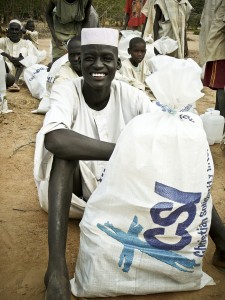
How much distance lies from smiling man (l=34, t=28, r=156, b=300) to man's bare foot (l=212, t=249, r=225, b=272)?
68cm

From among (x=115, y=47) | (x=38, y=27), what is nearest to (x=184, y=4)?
(x=115, y=47)

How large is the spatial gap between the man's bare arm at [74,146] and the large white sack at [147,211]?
0.14 metres

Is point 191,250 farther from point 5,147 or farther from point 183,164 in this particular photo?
point 5,147

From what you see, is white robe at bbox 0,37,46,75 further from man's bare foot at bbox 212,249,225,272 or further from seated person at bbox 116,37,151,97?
man's bare foot at bbox 212,249,225,272

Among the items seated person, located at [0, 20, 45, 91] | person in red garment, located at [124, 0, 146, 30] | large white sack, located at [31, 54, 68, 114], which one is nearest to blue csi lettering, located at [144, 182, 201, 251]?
large white sack, located at [31, 54, 68, 114]

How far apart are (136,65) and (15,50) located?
96.5 inches

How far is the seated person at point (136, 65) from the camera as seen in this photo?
4.73 meters

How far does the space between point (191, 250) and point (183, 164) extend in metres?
0.36

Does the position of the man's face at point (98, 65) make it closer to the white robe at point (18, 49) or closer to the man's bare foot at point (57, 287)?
the man's bare foot at point (57, 287)

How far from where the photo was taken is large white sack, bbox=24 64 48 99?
533 centimetres

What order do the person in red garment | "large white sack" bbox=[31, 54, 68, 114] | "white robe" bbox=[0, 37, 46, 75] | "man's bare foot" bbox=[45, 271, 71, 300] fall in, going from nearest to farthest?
"man's bare foot" bbox=[45, 271, 71, 300], "large white sack" bbox=[31, 54, 68, 114], "white robe" bbox=[0, 37, 46, 75], the person in red garment

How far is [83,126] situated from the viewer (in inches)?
78.6

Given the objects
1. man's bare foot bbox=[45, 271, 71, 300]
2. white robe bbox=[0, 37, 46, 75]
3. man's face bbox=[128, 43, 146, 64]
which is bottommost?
man's bare foot bbox=[45, 271, 71, 300]

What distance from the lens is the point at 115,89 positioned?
6.79 feet
